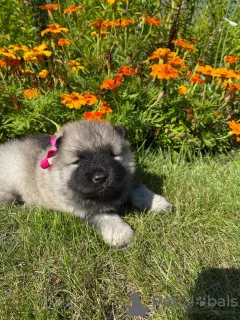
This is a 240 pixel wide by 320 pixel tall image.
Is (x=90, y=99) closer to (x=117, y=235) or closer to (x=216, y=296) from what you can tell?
(x=117, y=235)

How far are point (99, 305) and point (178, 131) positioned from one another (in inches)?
79.0

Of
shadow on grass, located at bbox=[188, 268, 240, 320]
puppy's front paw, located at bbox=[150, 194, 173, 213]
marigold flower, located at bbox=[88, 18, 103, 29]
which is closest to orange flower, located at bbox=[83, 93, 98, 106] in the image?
marigold flower, located at bbox=[88, 18, 103, 29]

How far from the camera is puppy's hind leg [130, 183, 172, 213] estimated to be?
109 inches

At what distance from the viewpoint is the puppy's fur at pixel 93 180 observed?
90.9 inches

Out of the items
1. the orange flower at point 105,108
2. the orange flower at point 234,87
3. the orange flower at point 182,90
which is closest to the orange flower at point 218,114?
the orange flower at point 234,87

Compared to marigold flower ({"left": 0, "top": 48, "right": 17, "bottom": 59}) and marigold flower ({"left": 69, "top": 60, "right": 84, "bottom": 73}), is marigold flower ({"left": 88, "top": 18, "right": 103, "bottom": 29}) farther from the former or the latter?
marigold flower ({"left": 0, "top": 48, "right": 17, "bottom": 59})

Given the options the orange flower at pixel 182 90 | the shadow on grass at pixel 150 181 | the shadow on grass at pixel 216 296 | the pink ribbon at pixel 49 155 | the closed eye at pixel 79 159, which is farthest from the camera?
the orange flower at pixel 182 90

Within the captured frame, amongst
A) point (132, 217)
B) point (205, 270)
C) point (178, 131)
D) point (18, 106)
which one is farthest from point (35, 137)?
point (205, 270)

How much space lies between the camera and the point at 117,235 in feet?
7.82

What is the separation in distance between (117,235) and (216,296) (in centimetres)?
74

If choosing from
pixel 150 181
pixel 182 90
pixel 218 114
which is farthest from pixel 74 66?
pixel 218 114

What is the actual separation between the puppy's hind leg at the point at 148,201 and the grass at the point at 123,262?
75 millimetres

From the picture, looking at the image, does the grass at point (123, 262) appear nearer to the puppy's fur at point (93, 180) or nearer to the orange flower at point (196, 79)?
the puppy's fur at point (93, 180)

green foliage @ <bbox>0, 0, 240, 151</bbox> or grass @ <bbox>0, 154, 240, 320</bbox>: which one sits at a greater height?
green foliage @ <bbox>0, 0, 240, 151</bbox>
